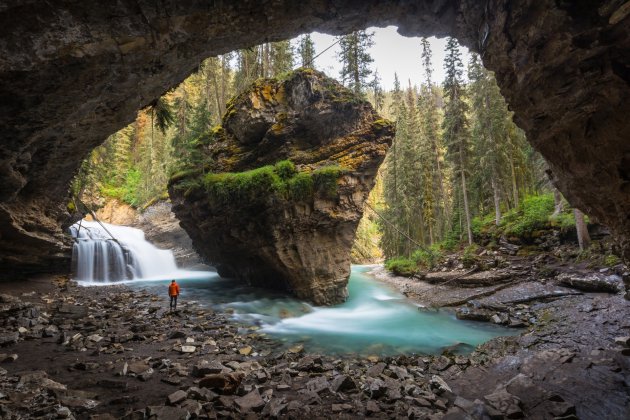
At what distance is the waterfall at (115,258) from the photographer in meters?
22.5

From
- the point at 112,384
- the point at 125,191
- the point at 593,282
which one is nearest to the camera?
the point at 112,384

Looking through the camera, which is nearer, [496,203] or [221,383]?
[221,383]

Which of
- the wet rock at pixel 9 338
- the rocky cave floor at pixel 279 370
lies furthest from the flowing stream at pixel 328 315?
the wet rock at pixel 9 338

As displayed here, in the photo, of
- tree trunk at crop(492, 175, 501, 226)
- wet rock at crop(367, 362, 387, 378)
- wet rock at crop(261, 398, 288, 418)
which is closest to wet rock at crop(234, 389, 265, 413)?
wet rock at crop(261, 398, 288, 418)

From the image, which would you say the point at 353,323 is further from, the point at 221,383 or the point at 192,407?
the point at 192,407

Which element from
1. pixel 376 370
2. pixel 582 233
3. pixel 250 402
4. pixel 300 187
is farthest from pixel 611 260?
pixel 250 402

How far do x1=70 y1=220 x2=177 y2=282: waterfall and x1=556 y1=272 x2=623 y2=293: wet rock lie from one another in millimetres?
23886

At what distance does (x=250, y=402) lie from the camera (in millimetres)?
5469

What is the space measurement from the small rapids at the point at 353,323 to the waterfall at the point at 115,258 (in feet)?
21.7

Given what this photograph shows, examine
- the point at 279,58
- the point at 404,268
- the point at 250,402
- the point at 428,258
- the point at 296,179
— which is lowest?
the point at 250,402

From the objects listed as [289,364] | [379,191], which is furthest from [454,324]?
[379,191]

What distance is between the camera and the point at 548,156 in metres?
7.20

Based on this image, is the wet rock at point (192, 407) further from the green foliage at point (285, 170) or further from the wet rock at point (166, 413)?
the green foliage at point (285, 170)

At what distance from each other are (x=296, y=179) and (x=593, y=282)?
13.9 m
